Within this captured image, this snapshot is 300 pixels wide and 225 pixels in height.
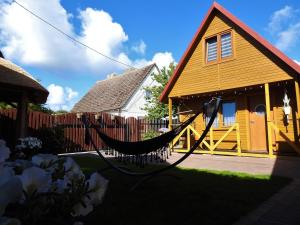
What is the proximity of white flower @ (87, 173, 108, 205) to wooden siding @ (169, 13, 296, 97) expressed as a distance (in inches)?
376

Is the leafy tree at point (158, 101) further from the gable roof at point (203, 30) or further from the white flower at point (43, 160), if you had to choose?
the white flower at point (43, 160)

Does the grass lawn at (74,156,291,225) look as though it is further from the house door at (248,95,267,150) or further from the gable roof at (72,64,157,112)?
the gable roof at (72,64,157,112)

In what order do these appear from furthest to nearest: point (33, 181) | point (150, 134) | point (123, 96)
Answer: point (123, 96)
point (150, 134)
point (33, 181)

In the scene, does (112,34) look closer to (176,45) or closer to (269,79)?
(176,45)

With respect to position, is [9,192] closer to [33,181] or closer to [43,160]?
[33,181]

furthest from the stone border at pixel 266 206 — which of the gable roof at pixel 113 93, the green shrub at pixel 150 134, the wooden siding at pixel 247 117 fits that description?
the gable roof at pixel 113 93

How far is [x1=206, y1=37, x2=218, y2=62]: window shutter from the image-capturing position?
11.7 meters

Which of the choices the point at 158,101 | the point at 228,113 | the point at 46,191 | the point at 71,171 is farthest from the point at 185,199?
the point at 158,101

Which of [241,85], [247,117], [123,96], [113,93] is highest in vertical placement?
[113,93]

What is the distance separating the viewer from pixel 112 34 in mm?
20875

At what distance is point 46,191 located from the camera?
67cm

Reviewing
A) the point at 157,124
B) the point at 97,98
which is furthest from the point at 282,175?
the point at 97,98

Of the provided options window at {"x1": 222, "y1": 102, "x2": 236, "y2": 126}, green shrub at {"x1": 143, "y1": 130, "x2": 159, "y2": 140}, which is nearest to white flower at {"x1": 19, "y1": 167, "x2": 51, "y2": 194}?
window at {"x1": 222, "y1": 102, "x2": 236, "y2": 126}

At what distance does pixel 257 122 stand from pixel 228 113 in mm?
1384
